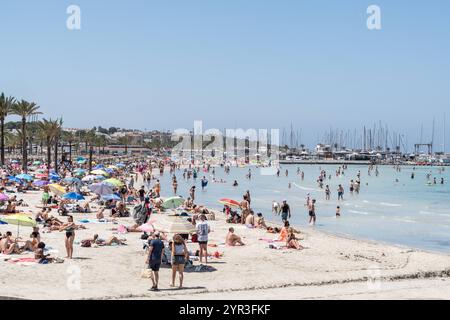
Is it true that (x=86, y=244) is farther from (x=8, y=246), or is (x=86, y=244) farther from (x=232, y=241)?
(x=232, y=241)

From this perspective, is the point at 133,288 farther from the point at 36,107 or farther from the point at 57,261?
the point at 36,107

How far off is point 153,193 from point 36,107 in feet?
80.5

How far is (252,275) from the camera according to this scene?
531 inches

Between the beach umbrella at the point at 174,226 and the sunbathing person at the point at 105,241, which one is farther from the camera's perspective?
the sunbathing person at the point at 105,241

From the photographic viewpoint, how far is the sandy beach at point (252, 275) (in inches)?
444

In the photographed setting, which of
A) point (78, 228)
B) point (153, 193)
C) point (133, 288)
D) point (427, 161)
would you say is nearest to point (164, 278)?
point (133, 288)

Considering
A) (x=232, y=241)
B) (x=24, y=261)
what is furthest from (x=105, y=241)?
(x=232, y=241)

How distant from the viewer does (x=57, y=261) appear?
547 inches

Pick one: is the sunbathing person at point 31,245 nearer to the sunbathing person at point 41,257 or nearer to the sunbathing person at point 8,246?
the sunbathing person at point 8,246

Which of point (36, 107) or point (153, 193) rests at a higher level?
point (36, 107)

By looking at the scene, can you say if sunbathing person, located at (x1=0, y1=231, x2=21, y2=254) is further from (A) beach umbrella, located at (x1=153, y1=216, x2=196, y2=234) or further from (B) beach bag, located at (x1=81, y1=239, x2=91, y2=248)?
(A) beach umbrella, located at (x1=153, y1=216, x2=196, y2=234)

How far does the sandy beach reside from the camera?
11.3m

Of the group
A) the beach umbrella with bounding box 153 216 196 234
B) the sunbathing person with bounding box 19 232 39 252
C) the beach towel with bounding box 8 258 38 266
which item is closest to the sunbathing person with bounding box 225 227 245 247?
the beach umbrella with bounding box 153 216 196 234

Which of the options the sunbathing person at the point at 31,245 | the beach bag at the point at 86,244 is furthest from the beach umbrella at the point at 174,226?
the sunbathing person at the point at 31,245
